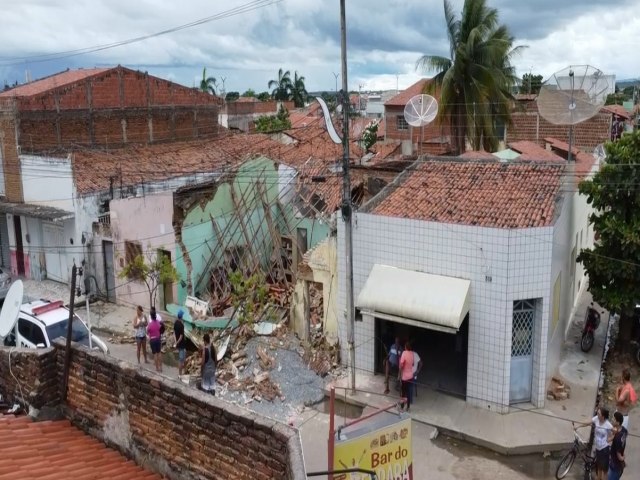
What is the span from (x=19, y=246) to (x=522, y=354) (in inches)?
762

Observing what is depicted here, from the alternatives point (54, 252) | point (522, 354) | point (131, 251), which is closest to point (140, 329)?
point (131, 251)

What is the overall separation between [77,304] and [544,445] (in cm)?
1466

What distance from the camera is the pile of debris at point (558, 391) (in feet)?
39.5

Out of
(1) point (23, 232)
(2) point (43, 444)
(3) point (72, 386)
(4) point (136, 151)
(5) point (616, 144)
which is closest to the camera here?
(2) point (43, 444)

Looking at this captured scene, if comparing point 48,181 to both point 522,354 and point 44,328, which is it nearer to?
point 44,328

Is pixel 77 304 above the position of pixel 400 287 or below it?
below

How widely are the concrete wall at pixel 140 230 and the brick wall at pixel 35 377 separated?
10.8 m

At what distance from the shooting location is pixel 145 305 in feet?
61.5

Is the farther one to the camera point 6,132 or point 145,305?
point 6,132

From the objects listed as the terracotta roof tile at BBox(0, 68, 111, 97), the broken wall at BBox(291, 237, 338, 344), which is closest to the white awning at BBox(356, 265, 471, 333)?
the broken wall at BBox(291, 237, 338, 344)

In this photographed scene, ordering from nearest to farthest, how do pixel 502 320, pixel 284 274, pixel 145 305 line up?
1. pixel 502 320
2. pixel 284 274
3. pixel 145 305

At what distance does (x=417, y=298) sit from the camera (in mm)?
11422

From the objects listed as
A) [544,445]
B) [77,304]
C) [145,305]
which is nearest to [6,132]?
[77,304]

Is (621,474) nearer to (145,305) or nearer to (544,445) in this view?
(544,445)
